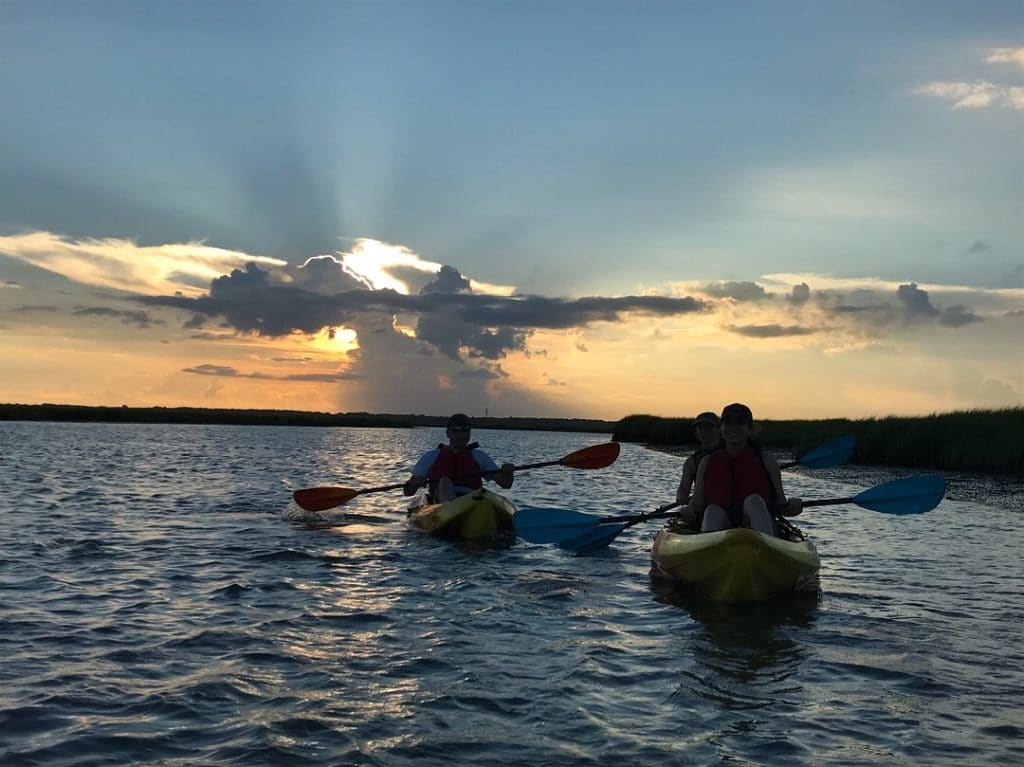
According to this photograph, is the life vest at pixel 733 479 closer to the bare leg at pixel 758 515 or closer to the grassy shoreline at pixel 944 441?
the bare leg at pixel 758 515

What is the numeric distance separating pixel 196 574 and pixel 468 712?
4.86 meters

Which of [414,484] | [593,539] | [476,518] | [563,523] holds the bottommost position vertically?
[593,539]

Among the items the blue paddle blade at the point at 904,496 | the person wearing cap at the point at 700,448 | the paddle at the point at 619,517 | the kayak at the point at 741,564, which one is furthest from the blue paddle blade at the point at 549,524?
the blue paddle blade at the point at 904,496

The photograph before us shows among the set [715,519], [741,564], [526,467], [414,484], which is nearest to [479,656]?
[741,564]

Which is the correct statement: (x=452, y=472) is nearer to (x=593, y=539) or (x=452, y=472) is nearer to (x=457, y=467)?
(x=457, y=467)

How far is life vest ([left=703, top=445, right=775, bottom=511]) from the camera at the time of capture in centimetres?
Answer: 798

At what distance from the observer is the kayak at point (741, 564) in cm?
726

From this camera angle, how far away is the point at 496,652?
19.5ft

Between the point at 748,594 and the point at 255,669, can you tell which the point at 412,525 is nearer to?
the point at 748,594

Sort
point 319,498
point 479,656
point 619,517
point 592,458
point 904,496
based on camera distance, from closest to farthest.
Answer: point 479,656
point 904,496
point 619,517
point 592,458
point 319,498

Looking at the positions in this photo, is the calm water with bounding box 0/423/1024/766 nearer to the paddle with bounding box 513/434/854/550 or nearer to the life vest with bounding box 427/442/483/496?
the paddle with bounding box 513/434/854/550

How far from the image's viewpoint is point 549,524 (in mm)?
9703

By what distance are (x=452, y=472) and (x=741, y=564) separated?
5573 mm

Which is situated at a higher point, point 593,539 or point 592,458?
point 592,458
